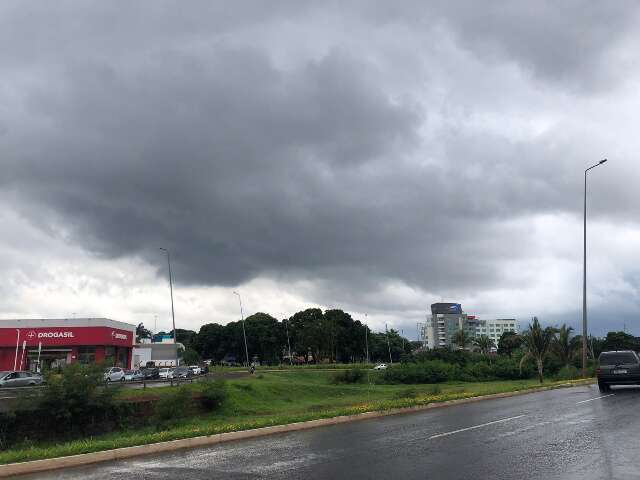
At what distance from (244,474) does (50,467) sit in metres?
4.44

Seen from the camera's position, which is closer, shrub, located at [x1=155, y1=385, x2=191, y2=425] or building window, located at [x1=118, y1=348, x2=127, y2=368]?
shrub, located at [x1=155, y1=385, x2=191, y2=425]

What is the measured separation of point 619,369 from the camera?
24.5 meters

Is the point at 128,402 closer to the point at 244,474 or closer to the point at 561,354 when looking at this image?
the point at 244,474

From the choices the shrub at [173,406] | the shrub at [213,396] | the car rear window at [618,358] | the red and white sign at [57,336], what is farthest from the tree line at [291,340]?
the car rear window at [618,358]

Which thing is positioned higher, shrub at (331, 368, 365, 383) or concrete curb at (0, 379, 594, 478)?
concrete curb at (0, 379, 594, 478)

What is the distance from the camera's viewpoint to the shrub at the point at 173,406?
27531 millimetres

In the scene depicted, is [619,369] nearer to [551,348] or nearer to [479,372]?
[551,348]

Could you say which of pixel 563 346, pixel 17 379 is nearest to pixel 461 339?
pixel 563 346

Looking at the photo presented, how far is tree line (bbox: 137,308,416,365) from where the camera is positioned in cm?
11334

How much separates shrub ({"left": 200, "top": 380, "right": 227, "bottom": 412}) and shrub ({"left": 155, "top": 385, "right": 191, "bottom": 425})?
2994 mm

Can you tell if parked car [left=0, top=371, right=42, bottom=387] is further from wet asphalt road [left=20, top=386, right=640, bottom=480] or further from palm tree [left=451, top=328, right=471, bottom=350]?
palm tree [left=451, top=328, right=471, bottom=350]

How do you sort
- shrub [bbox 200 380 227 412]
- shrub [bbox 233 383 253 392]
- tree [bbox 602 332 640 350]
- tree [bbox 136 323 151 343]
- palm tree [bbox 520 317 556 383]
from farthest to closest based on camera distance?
1. tree [bbox 136 323 151 343]
2. tree [bbox 602 332 640 350]
3. palm tree [bbox 520 317 556 383]
4. shrub [bbox 233 383 253 392]
5. shrub [bbox 200 380 227 412]

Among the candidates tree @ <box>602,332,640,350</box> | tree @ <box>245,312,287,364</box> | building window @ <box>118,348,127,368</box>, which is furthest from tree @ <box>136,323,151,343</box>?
tree @ <box>602,332,640,350</box>

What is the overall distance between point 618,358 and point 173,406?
69.5ft
